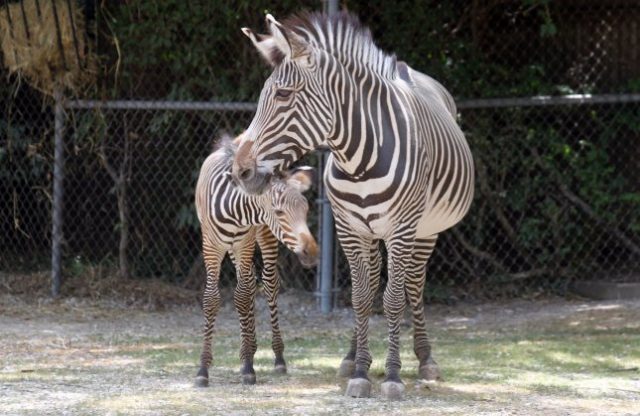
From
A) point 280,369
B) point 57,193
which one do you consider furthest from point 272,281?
point 57,193

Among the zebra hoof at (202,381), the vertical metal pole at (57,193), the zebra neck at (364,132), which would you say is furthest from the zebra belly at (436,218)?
the vertical metal pole at (57,193)

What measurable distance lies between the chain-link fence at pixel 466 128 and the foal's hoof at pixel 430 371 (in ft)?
10.2

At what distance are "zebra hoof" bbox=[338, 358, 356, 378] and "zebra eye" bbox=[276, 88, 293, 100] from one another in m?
1.76

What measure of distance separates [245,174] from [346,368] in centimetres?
158

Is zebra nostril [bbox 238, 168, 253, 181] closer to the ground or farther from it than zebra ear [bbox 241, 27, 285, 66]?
closer to the ground

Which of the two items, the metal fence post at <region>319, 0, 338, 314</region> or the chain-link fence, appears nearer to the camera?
the metal fence post at <region>319, 0, 338, 314</region>

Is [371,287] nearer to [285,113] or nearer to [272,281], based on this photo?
[272,281]

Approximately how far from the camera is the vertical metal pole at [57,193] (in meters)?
9.86

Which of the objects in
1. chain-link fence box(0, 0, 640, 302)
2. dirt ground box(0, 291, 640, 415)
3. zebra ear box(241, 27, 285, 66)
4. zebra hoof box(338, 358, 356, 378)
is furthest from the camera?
chain-link fence box(0, 0, 640, 302)

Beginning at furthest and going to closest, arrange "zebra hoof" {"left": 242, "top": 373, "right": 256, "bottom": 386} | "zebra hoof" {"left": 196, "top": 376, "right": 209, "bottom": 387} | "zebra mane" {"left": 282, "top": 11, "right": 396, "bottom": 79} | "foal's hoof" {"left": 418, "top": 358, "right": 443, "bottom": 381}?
"foal's hoof" {"left": 418, "top": 358, "right": 443, "bottom": 381} < "zebra hoof" {"left": 242, "top": 373, "right": 256, "bottom": 386} < "zebra hoof" {"left": 196, "top": 376, "right": 209, "bottom": 387} < "zebra mane" {"left": 282, "top": 11, "right": 396, "bottom": 79}

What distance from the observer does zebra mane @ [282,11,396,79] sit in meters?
5.87

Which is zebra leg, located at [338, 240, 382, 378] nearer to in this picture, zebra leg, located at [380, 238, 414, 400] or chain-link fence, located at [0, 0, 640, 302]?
zebra leg, located at [380, 238, 414, 400]

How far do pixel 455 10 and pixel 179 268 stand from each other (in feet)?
11.4

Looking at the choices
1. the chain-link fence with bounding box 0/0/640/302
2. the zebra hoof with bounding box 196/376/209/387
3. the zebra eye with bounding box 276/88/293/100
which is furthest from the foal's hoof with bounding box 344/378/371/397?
the chain-link fence with bounding box 0/0/640/302
